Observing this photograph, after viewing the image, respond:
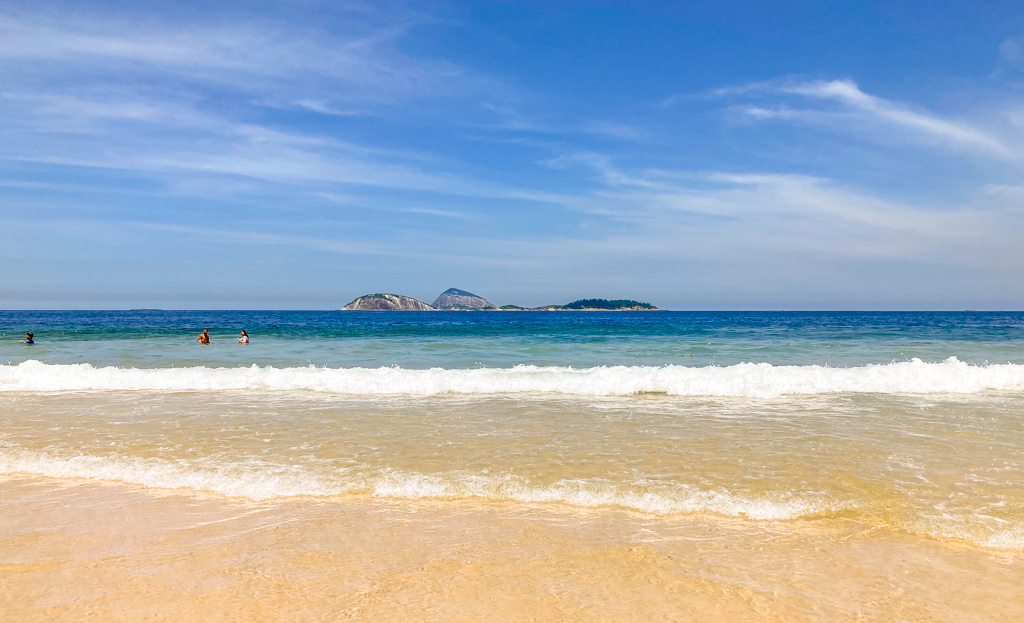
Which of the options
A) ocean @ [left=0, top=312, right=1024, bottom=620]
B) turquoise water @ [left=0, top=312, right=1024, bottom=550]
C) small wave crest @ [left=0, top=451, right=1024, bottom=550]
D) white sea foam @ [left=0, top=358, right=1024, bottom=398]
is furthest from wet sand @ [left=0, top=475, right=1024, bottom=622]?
white sea foam @ [left=0, top=358, right=1024, bottom=398]

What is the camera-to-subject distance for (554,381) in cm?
1359

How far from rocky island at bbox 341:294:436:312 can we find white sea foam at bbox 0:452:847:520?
6301 inches

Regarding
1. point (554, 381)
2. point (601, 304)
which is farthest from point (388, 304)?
point (554, 381)

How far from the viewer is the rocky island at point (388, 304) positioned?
169 m

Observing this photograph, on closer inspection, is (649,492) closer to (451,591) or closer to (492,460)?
(492,460)

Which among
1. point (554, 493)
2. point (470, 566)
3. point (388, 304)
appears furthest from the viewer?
point (388, 304)

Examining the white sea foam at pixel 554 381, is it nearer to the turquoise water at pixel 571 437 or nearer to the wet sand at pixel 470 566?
the turquoise water at pixel 571 437

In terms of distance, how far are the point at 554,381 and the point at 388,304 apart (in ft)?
532

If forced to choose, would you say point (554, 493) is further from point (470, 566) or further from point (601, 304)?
point (601, 304)

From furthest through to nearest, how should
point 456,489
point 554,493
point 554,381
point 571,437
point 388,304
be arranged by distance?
1. point 388,304
2. point 554,381
3. point 571,437
4. point 456,489
5. point 554,493

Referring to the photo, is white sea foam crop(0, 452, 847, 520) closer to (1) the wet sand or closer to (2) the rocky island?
(1) the wet sand

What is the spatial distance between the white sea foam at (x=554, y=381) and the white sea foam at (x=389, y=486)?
628 centimetres

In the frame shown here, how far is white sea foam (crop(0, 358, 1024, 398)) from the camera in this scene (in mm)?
12734

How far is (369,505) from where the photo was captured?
5.33 m
